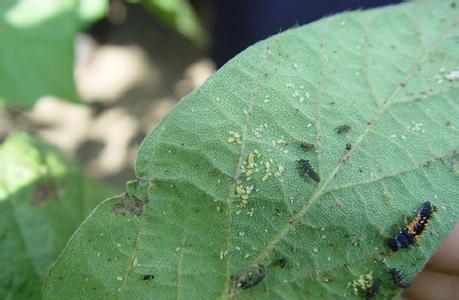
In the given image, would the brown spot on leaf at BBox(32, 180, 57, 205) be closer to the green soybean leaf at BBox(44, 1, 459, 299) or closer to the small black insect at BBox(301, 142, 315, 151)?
the green soybean leaf at BBox(44, 1, 459, 299)

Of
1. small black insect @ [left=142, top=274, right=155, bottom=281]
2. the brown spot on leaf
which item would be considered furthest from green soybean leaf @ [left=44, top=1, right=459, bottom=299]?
the brown spot on leaf

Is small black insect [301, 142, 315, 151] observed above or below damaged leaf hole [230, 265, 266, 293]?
above

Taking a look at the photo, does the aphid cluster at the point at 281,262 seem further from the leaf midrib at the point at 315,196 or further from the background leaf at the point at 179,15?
the background leaf at the point at 179,15

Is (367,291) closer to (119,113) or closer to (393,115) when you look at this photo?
(393,115)

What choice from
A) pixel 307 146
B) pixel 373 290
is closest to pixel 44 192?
pixel 307 146

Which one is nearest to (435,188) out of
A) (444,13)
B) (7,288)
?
(444,13)

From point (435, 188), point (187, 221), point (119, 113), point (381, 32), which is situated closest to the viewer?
point (187, 221)

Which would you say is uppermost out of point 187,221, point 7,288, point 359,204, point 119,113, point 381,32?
point 381,32
